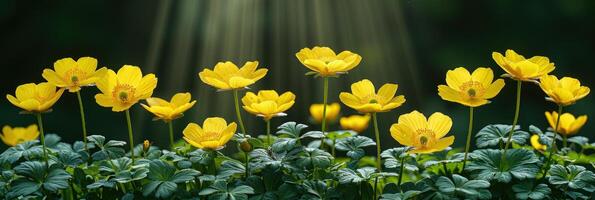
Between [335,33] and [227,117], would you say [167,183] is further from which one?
[335,33]

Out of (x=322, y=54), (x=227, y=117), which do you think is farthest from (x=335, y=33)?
(x=322, y=54)

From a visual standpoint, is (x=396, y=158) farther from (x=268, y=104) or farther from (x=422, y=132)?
(x=268, y=104)

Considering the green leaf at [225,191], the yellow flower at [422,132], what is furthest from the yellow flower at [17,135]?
the yellow flower at [422,132]

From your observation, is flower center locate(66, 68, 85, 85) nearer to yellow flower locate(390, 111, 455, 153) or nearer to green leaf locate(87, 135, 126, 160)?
green leaf locate(87, 135, 126, 160)

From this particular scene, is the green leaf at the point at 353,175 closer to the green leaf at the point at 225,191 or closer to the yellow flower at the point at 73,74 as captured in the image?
the green leaf at the point at 225,191

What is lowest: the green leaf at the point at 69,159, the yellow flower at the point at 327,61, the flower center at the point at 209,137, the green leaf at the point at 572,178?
the green leaf at the point at 572,178

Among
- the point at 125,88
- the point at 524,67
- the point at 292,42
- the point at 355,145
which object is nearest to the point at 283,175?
the point at 355,145
